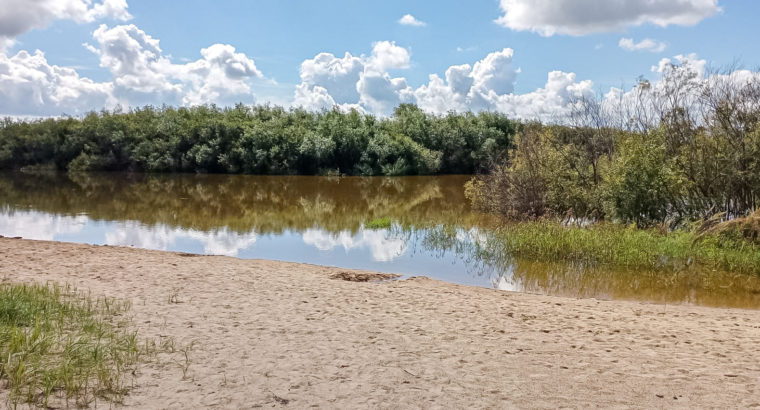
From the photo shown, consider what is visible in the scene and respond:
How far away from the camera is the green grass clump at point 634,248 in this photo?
15047 millimetres

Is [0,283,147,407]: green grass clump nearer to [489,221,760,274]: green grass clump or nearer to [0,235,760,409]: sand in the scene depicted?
[0,235,760,409]: sand

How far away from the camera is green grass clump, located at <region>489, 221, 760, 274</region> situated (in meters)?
15.0

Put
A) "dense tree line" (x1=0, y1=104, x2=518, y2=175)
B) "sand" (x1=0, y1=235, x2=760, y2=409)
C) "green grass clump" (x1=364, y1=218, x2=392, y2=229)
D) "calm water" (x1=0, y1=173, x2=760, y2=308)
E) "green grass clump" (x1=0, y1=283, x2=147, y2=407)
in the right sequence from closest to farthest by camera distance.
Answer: "green grass clump" (x1=0, y1=283, x2=147, y2=407), "sand" (x1=0, y1=235, x2=760, y2=409), "calm water" (x1=0, y1=173, x2=760, y2=308), "green grass clump" (x1=364, y1=218, x2=392, y2=229), "dense tree line" (x1=0, y1=104, x2=518, y2=175)

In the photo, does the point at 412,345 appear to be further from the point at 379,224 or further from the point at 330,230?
the point at 379,224

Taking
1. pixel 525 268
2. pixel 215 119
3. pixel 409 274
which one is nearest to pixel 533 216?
pixel 525 268

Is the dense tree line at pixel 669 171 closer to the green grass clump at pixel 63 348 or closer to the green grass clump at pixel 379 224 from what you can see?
the green grass clump at pixel 379 224

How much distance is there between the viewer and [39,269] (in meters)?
12.4

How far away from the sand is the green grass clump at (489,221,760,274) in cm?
416

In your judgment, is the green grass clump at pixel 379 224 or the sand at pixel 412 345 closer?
the sand at pixel 412 345

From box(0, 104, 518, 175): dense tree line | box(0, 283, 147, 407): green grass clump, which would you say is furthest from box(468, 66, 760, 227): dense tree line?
box(0, 104, 518, 175): dense tree line

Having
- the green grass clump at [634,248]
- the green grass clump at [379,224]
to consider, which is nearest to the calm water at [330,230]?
the green grass clump at [379,224]

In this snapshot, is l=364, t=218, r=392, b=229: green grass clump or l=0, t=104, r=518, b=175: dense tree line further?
l=0, t=104, r=518, b=175: dense tree line

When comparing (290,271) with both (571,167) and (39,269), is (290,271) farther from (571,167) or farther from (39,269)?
(571,167)

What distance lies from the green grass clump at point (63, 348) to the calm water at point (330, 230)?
8228 millimetres
